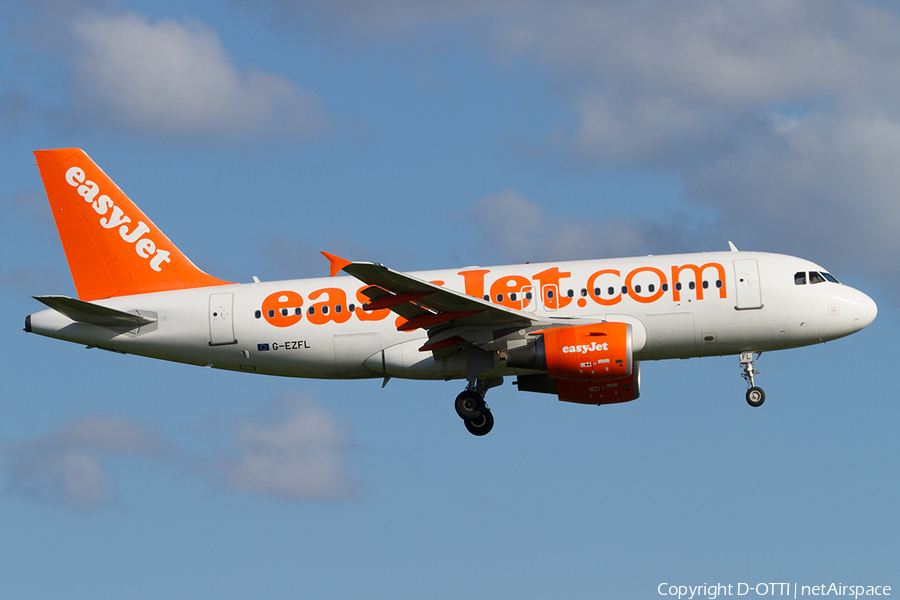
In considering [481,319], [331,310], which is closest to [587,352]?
[481,319]

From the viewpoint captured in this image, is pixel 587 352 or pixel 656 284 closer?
pixel 587 352

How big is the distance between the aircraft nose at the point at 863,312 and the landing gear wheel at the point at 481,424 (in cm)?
1180

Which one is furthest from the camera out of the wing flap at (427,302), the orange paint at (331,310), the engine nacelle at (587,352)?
the orange paint at (331,310)

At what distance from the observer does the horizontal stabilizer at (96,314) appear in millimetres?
34875

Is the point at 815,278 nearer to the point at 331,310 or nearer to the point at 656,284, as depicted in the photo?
the point at 656,284

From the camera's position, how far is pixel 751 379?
115 ft

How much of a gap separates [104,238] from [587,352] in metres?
17.8

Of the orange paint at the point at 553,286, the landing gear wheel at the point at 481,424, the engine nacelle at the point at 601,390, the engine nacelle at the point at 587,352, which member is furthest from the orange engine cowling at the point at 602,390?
the orange paint at the point at 553,286

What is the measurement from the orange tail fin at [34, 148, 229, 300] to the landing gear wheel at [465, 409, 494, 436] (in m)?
9.94

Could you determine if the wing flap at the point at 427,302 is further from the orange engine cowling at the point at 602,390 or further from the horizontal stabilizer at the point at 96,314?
the horizontal stabilizer at the point at 96,314

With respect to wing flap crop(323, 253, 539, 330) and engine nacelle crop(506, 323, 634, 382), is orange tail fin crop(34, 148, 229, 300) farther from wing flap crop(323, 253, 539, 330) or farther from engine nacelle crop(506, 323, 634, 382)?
engine nacelle crop(506, 323, 634, 382)

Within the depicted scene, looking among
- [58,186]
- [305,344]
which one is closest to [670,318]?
[305,344]

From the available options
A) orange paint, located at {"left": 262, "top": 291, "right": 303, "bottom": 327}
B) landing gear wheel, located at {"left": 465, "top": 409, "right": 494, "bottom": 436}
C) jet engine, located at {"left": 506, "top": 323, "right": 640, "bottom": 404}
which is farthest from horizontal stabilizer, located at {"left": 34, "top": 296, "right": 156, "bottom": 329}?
jet engine, located at {"left": 506, "top": 323, "right": 640, "bottom": 404}

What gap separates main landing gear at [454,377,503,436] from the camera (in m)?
35.3
